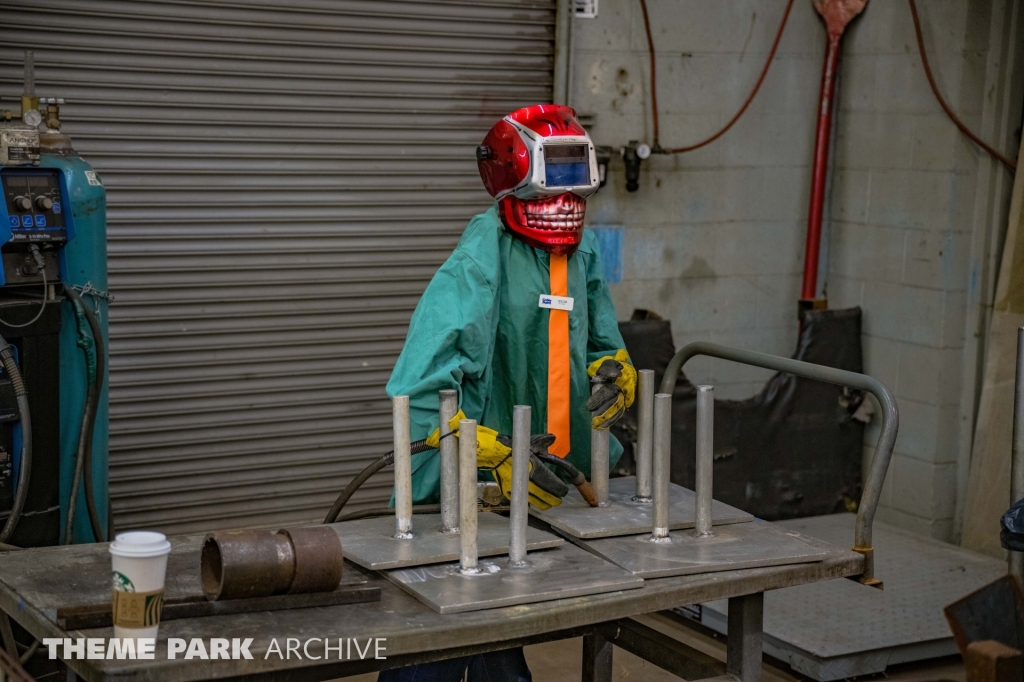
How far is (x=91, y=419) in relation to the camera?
125 inches

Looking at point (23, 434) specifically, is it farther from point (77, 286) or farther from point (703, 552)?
point (703, 552)

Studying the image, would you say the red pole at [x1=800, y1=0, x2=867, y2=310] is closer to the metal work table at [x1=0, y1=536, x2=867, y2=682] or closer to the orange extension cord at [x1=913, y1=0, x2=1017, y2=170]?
the orange extension cord at [x1=913, y1=0, x2=1017, y2=170]

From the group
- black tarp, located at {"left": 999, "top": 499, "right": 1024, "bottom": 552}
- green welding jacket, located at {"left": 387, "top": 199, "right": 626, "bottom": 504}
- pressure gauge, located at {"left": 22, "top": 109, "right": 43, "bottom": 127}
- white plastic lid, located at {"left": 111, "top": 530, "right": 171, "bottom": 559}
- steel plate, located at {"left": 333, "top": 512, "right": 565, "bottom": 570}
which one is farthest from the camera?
pressure gauge, located at {"left": 22, "top": 109, "right": 43, "bottom": 127}

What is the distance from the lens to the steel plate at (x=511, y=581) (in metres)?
2.04

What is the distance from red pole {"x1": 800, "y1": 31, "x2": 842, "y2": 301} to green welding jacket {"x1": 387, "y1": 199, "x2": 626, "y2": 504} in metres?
2.28

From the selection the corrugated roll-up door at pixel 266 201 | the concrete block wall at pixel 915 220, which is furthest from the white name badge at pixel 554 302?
the concrete block wall at pixel 915 220

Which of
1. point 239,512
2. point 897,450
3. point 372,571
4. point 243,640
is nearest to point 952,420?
point 897,450

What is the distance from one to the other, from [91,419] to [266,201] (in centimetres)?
120

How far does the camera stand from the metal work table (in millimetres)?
1859

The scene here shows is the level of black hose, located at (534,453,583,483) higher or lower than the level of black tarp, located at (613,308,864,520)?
higher

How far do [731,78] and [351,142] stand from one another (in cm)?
165

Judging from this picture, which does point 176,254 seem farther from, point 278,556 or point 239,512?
point 278,556

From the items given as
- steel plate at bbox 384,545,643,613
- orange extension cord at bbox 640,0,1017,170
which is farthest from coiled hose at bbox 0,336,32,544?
orange extension cord at bbox 640,0,1017,170

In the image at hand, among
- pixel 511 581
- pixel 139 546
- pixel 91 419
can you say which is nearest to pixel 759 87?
pixel 91 419
